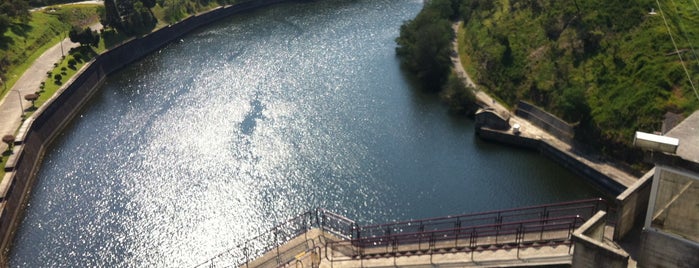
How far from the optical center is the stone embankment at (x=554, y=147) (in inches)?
2228

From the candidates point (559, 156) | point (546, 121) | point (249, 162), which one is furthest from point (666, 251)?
point (249, 162)

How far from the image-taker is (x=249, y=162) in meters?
63.2

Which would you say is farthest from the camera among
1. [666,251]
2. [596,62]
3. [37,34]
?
[37,34]

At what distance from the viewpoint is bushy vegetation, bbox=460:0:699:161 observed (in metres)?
60.1

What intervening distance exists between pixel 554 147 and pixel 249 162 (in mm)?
30570

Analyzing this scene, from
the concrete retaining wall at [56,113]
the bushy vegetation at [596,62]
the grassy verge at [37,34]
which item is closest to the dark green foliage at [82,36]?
the concrete retaining wall at [56,113]

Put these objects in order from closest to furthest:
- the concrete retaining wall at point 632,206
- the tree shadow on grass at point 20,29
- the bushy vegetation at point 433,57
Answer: the concrete retaining wall at point 632,206
the bushy vegetation at point 433,57
the tree shadow on grass at point 20,29

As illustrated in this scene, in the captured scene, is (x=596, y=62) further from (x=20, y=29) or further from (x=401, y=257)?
(x=20, y=29)

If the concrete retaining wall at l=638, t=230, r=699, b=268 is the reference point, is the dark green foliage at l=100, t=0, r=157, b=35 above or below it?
below

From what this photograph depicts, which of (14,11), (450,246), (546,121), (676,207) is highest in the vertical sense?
(676,207)

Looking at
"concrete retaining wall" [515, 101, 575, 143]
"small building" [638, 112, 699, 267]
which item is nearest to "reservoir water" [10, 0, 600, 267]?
"concrete retaining wall" [515, 101, 575, 143]

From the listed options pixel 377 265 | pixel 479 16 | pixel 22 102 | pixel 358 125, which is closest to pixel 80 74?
pixel 22 102

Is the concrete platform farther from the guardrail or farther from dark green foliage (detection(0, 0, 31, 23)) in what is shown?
dark green foliage (detection(0, 0, 31, 23))

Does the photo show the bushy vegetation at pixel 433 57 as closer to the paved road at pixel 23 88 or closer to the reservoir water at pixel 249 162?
the reservoir water at pixel 249 162
